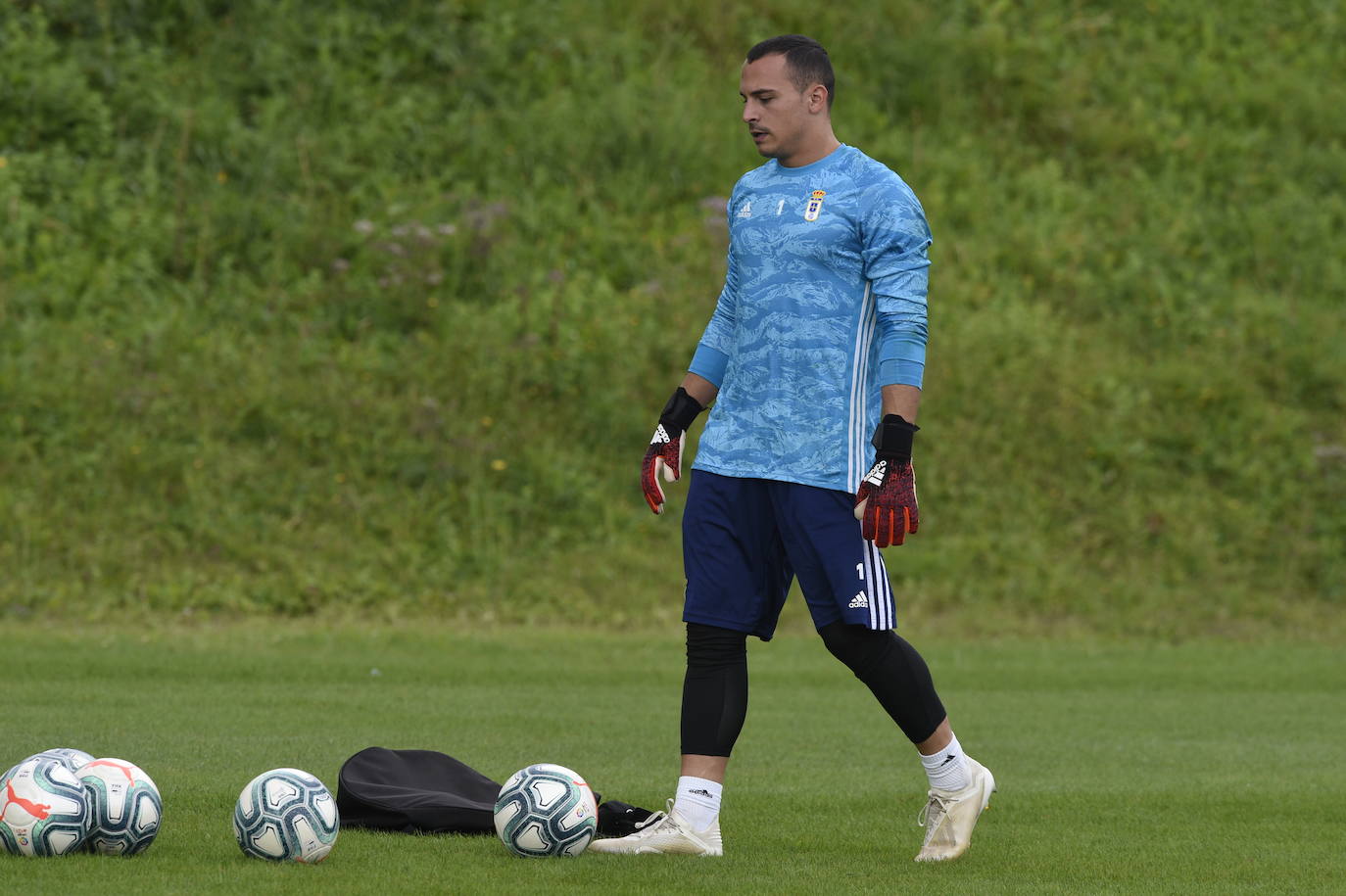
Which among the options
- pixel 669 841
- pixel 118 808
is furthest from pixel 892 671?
pixel 118 808

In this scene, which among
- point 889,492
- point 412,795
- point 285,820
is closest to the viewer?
point 285,820

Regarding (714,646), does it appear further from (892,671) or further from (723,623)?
(892,671)

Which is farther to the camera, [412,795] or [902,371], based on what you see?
[412,795]

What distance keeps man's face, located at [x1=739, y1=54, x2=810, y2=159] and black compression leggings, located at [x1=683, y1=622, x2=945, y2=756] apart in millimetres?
1528

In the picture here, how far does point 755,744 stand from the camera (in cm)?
851

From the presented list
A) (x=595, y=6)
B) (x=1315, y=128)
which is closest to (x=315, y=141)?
(x=595, y=6)

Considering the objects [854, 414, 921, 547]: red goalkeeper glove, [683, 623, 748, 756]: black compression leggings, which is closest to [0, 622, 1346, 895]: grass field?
[683, 623, 748, 756]: black compression leggings

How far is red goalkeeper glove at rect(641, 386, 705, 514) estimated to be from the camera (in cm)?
566

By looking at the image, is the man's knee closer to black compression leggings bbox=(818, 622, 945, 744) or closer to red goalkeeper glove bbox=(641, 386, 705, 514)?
black compression leggings bbox=(818, 622, 945, 744)

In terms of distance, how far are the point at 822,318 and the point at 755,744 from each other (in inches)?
144

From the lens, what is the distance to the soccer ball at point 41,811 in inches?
189

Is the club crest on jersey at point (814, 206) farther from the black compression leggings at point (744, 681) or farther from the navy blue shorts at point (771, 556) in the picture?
the black compression leggings at point (744, 681)

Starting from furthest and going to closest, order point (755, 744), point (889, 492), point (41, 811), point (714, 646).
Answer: point (755, 744) < point (714, 646) < point (889, 492) < point (41, 811)

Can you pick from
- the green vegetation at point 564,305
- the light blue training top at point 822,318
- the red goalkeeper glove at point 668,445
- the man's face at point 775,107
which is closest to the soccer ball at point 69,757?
the red goalkeeper glove at point 668,445
